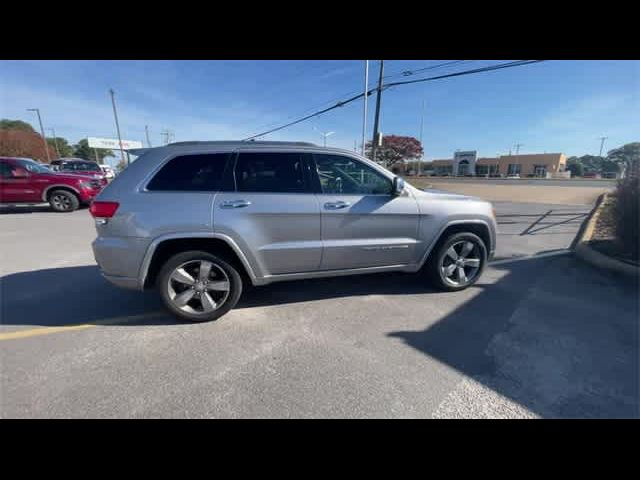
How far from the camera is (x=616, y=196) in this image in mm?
4953

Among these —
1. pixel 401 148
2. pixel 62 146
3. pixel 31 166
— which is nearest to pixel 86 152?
pixel 62 146

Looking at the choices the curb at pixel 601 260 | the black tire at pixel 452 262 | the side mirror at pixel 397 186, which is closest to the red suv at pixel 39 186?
the side mirror at pixel 397 186

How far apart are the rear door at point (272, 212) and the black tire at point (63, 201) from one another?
33.3 ft

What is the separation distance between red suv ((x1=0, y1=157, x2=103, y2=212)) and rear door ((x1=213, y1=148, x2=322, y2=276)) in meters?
9.15

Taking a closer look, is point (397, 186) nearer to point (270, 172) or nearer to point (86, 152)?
point (270, 172)

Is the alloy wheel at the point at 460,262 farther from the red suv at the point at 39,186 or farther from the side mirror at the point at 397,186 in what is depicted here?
the red suv at the point at 39,186

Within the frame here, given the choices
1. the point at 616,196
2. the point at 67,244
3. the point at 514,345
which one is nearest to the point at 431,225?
the point at 514,345

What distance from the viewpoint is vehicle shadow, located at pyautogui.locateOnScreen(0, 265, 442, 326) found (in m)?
3.01

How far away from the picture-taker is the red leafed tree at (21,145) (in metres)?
41.3

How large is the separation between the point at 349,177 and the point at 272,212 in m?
1.05

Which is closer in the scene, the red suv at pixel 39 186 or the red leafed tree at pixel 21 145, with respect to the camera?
the red suv at pixel 39 186
